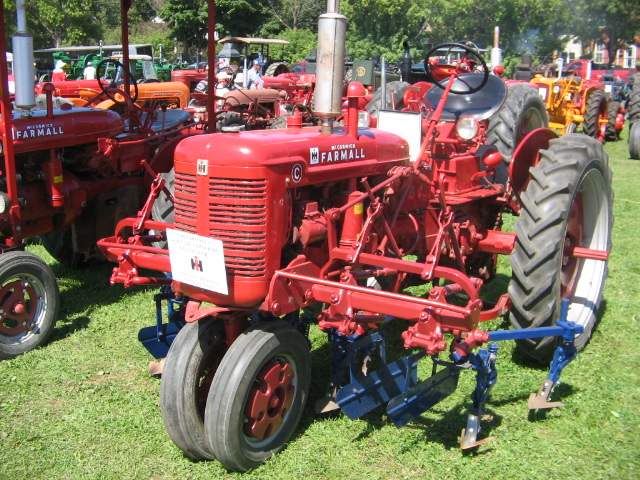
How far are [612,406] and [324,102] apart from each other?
2444mm

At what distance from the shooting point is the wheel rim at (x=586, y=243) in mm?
4992

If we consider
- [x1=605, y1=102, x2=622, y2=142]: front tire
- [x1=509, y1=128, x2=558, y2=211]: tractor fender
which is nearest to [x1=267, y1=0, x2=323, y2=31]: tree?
[x1=605, y1=102, x2=622, y2=142]: front tire

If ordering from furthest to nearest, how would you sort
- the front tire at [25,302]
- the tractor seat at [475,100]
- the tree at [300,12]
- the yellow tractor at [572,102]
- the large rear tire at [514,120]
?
the tree at [300,12], the yellow tractor at [572,102], the large rear tire at [514,120], the tractor seat at [475,100], the front tire at [25,302]

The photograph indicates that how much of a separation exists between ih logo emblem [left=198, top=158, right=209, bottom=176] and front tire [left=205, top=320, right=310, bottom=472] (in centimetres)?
79

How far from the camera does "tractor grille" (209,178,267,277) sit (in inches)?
128

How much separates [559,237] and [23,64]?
370 centimetres

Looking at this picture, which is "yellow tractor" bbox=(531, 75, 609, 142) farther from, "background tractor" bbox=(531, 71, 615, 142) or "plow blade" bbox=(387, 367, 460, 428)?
"plow blade" bbox=(387, 367, 460, 428)

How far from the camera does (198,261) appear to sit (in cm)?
329

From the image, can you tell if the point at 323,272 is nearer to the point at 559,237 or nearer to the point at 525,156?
the point at 559,237

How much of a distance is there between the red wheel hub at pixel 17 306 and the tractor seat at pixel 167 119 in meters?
2.45

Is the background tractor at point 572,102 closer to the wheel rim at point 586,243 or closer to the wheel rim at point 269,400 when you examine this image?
the wheel rim at point 586,243

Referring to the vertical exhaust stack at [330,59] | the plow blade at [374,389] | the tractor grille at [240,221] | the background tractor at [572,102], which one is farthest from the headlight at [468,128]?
the background tractor at [572,102]

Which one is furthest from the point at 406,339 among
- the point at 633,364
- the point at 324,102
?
the point at 633,364

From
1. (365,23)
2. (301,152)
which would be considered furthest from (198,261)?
(365,23)
